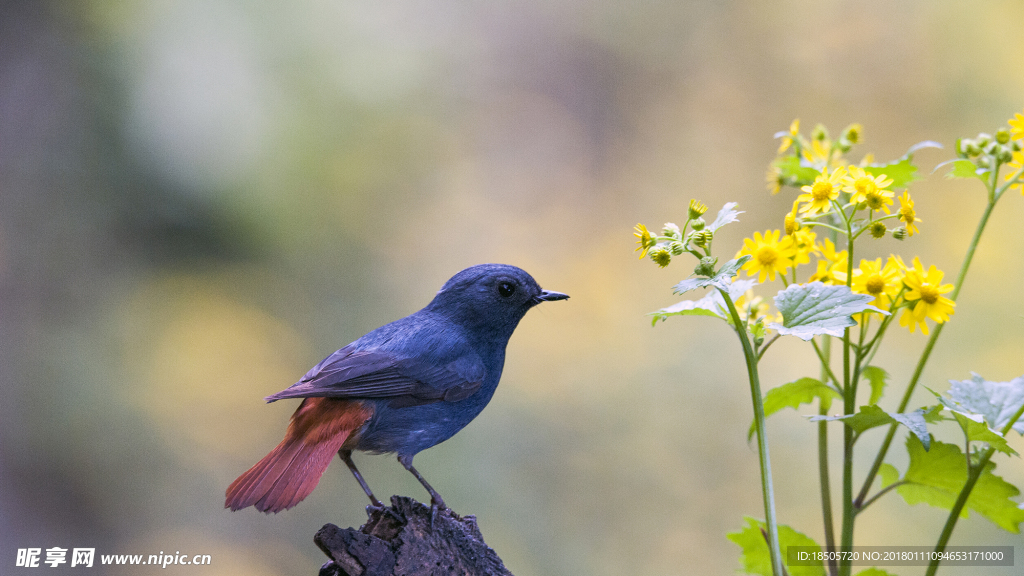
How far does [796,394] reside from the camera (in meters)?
1.50

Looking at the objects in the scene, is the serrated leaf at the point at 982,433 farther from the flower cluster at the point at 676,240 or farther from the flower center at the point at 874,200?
the flower cluster at the point at 676,240

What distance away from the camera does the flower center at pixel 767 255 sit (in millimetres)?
1353

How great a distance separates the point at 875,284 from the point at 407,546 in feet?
3.16

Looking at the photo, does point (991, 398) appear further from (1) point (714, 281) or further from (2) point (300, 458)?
(2) point (300, 458)

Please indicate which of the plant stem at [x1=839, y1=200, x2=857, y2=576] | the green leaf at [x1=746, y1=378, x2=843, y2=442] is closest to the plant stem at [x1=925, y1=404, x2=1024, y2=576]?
the plant stem at [x1=839, y1=200, x2=857, y2=576]

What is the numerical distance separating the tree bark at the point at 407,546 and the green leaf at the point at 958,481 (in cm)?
81

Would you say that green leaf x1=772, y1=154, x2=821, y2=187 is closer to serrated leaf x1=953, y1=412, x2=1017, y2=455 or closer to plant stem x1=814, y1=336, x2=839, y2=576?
plant stem x1=814, y1=336, x2=839, y2=576

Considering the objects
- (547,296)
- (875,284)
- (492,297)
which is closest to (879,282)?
(875,284)

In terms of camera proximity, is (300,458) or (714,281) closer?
(714,281)

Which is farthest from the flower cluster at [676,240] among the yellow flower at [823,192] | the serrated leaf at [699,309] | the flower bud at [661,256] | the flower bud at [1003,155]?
the flower bud at [1003,155]

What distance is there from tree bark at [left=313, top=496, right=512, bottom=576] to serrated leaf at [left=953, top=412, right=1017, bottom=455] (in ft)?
2.81

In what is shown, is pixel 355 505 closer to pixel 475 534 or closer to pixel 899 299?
pixel 475 534

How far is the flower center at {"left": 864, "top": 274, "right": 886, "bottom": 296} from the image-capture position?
1.34m

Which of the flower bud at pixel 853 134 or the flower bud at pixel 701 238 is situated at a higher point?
the flower bud at pixel 853 134
